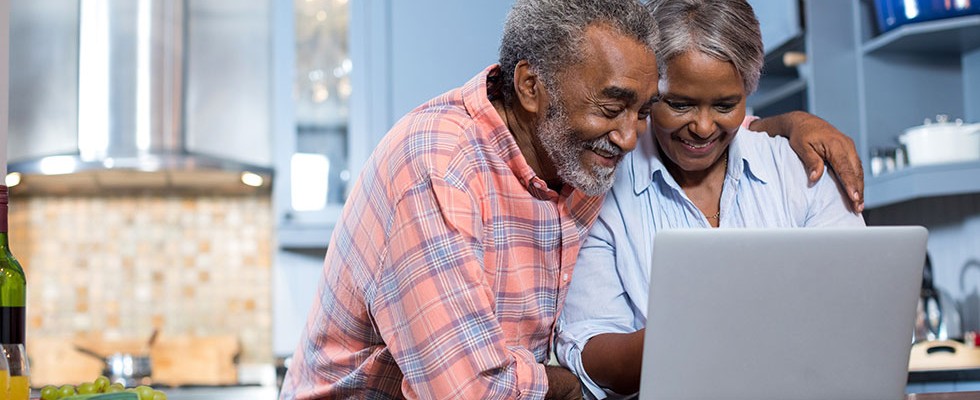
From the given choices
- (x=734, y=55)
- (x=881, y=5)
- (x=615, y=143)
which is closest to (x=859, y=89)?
(x=881, y=5)

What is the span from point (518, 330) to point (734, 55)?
0.49 meters

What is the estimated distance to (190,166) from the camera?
3727 millimetres

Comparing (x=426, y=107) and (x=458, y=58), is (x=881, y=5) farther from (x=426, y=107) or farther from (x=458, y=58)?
(x=426, y=107)

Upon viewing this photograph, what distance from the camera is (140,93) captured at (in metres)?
3.76

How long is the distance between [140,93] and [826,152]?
2.79 metres

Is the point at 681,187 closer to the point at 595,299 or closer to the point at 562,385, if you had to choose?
the point at 595,299

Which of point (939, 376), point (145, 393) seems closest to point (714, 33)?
point (145, 393)

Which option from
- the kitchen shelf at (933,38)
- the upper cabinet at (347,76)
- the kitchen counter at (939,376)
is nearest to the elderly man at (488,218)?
the kitchen counter at (939,376)

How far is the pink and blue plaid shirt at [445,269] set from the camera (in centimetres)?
123

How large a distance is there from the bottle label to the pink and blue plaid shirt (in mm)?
389

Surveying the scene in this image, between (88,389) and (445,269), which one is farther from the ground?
(445,269)

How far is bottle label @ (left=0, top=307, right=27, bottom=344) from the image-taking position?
1.14 metres

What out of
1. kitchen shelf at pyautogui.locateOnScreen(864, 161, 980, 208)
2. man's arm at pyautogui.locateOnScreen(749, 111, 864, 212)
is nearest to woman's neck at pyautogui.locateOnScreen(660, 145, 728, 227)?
man's arm at pyautogui.locateOnScreen(749, 111, 864, 212)

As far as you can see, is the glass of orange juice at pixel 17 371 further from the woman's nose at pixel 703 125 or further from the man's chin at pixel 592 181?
the woman's nose at pixel 703 125
